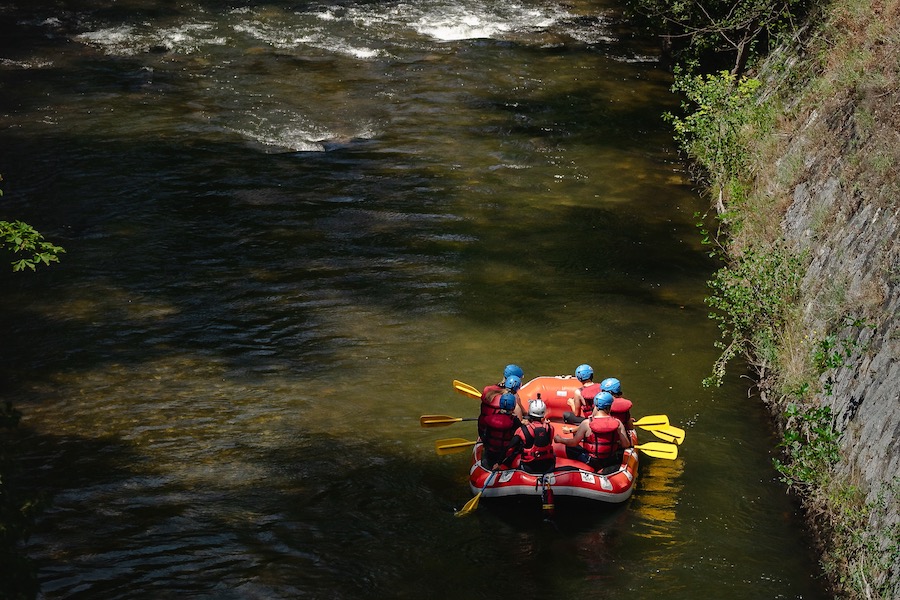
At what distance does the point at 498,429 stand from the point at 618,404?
45.8 inches

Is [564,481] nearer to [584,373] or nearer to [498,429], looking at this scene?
[498,429]

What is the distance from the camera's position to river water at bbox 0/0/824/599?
7.79 meters

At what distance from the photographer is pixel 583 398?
9156 mm

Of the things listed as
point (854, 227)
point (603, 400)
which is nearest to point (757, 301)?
point (854, 227)

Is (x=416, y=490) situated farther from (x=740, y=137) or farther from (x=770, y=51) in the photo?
(x=770, y=51)

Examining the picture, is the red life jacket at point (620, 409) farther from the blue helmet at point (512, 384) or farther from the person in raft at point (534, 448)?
the blue helmet at point (512, 384)

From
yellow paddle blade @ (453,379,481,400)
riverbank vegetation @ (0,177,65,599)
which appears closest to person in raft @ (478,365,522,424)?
yellow paddle blade @ (453,379,481,400)

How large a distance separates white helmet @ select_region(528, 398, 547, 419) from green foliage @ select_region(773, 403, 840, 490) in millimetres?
1927

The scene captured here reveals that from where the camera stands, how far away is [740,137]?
13.2 metres

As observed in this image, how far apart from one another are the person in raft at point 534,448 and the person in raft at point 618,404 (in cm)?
67

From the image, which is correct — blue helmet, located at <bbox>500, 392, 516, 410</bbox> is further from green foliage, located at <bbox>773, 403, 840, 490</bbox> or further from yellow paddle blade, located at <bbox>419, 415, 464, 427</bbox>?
green foliage, located at <bbox>773, 403, 840, 490</bbox>

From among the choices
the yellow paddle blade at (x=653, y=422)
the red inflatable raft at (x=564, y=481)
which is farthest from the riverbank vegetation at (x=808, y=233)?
the red inflatable raft at (x=564, y=481)

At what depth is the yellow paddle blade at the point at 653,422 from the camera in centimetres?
909

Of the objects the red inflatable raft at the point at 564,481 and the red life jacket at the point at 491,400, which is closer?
the red inflatable raft at the point at 564,481
